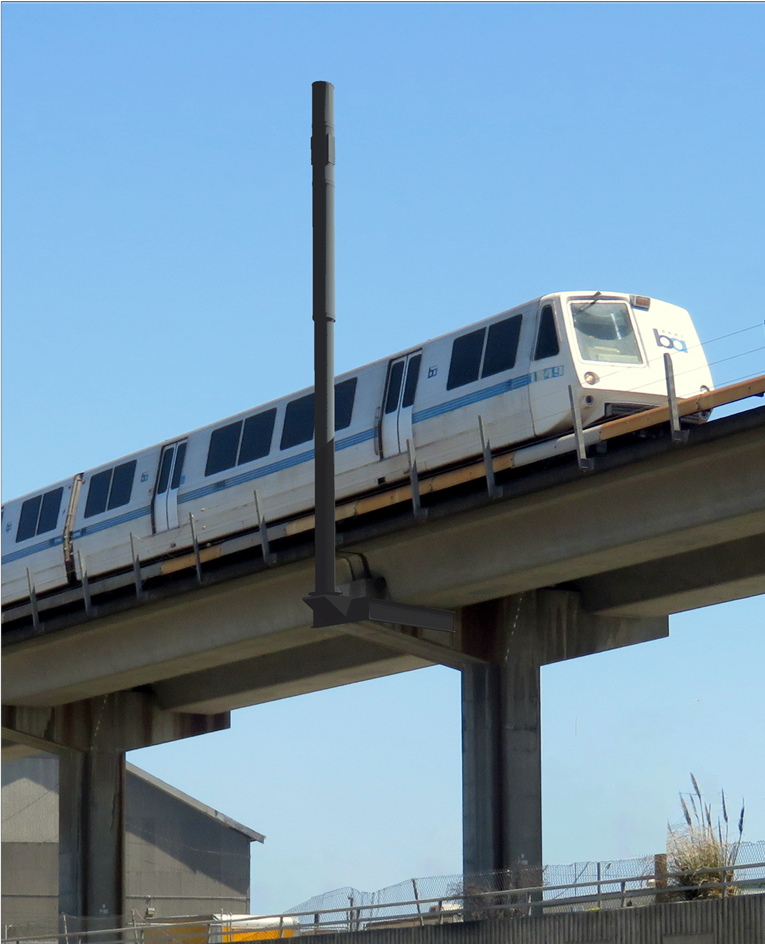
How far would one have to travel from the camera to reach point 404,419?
2828cm

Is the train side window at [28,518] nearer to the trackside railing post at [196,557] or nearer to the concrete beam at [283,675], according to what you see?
the concrete beam at [283,675]

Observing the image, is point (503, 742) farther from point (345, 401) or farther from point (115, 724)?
point (115, 724)

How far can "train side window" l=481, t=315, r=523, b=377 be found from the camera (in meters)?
26.7

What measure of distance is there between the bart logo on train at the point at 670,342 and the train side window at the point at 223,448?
9462mm

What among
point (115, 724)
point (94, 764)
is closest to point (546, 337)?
point (115, 724)

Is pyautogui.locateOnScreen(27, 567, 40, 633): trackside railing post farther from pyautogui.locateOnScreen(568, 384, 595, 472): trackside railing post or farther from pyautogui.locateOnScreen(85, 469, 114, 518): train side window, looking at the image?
pyautogui.locateOnScreen(568, 384, 595, 472): trackside railing post

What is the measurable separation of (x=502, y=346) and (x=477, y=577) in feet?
13.2

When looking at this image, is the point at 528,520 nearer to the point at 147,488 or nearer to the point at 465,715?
the point at 465,715

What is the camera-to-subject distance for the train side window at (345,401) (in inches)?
1166

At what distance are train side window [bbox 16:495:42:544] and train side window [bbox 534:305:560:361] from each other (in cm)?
1634

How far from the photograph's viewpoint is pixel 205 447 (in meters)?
33.4

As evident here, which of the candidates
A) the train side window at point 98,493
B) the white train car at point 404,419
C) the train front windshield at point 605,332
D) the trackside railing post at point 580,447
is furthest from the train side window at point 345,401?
the train side window at point 98,493

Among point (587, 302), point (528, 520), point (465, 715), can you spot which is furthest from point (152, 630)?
point (587, 302)

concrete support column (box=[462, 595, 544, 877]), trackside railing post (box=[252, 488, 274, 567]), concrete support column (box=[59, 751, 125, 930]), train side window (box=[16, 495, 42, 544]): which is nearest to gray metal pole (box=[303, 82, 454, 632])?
concrete support column (box=[462, 595, 544, 877])
